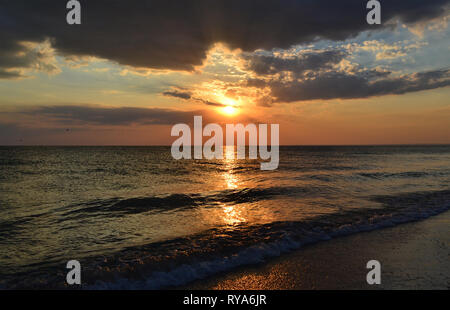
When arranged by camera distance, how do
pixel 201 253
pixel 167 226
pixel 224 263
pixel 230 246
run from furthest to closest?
pixel 167 226, pixel 230 246, pixel 201 253, pixel 224 263

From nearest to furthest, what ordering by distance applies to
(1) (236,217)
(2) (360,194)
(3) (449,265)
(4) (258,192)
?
(3) (449,265) < (1) (236,217) < (2) (360,194) < (4) (258,192)

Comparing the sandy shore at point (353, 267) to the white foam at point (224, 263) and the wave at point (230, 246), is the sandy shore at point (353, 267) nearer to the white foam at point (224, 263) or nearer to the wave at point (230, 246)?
the white foam at point (224, 263)

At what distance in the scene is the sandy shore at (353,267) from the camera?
6055 mm

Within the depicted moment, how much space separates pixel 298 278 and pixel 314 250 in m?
2.24

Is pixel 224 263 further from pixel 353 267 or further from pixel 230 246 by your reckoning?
pixel 353 267

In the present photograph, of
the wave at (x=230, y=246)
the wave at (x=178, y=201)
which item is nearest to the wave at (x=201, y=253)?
the wave at (x=230, y=246)

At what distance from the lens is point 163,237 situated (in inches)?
373

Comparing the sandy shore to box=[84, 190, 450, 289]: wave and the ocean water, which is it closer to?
box=[84, 190, 450, 289]: wave

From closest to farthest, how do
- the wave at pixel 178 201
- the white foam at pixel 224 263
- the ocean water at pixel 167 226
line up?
the white foam at pixel 224 263
the ocean water at pixel 167 226
the wave at pixel 178 201

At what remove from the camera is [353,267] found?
6844mm

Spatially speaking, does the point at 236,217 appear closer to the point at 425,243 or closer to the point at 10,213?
the point at 425,243

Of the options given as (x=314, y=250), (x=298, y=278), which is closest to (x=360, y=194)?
(x=314, y=250)

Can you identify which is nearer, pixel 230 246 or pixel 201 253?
pixel 201 253

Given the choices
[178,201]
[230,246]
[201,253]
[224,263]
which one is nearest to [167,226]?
[201,253]
